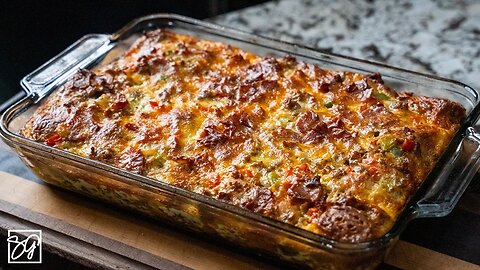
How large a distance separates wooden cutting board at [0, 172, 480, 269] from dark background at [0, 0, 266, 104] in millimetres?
1234

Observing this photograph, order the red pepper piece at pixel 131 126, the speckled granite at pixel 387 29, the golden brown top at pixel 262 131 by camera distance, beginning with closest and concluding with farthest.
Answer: the golden brown top at pixel 262 131, the red pepper piece at pixel 131 126, the speckled granite at pixel 387 29

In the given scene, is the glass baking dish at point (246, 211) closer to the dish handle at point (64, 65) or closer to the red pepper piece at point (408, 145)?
the dish handle at point (64, 65)

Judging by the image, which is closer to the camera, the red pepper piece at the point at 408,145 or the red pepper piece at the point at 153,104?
the red pepper piece at the point at 408,145

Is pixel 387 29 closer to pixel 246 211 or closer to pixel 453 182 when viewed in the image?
pixel 453 182

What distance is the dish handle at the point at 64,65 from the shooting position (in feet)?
7.99

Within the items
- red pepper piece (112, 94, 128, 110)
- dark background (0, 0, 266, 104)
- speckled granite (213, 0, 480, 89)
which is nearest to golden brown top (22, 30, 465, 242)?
red pepper piece (112, 94, 128, 110)

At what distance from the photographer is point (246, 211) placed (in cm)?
175

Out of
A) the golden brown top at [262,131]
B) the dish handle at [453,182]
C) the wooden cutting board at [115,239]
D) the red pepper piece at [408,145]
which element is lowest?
the wooden cutting board at [115,239]

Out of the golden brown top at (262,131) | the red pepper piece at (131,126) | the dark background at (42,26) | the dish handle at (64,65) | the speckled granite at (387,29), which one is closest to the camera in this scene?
the golden brown top at (262,131)

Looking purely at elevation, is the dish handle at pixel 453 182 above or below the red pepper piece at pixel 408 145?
below

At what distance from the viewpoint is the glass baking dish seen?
1729mm

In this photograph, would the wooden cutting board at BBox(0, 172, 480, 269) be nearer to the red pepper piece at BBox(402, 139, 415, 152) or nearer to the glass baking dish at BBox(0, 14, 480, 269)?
the glass baking dish at BBox(0, 14, 480, 269)

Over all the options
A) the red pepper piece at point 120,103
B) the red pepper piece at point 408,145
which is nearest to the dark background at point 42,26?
the red pepper piece at point 120,103

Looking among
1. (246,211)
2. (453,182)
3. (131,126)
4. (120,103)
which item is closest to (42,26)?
(120,103)
